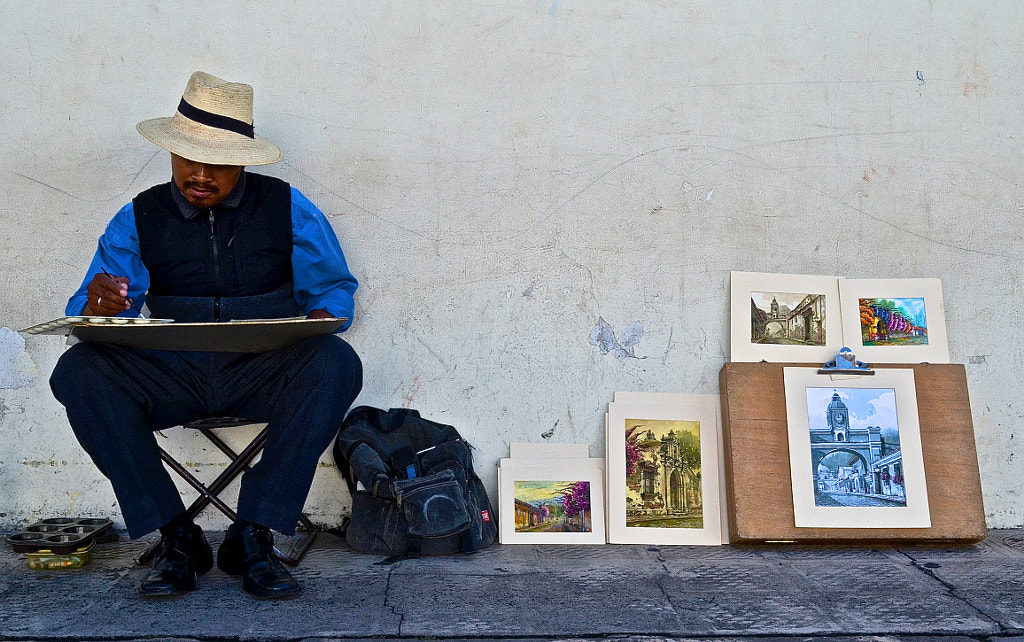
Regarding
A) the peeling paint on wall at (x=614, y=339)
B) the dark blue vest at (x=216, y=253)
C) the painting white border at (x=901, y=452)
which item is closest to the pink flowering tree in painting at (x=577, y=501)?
the peeling paint on wall at (x=614, y=339)

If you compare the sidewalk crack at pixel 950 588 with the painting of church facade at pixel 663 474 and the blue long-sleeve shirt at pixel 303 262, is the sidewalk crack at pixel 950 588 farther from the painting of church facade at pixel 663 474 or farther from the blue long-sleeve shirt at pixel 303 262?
the blue long-sleeve shirt at pixel 303 262

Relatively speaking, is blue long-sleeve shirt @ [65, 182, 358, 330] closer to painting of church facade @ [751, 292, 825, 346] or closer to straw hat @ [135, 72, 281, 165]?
straw hat @ [135, 72, 281, 165]

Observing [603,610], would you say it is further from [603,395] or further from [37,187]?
[37,187]

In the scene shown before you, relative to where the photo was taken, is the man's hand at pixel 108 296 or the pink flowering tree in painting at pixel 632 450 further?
the pink flowering tree in painting at pixel 632 450

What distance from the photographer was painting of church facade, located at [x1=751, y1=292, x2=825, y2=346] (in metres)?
3.29

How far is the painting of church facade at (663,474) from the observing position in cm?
319

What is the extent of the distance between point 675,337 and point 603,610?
122 centimetres

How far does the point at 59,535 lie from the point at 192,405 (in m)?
0.59

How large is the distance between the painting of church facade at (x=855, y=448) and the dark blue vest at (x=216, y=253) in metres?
1.80

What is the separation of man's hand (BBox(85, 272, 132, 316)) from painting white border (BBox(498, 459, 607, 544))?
52.4 inches

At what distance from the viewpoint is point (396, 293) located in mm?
3311

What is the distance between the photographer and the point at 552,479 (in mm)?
3242

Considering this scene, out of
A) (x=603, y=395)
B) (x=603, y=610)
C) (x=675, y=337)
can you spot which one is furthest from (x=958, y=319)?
(x=603, y=610)

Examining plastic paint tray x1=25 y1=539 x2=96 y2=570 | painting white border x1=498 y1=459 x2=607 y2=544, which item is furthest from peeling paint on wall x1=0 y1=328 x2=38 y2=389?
painting white border x1=498 y1=459 x2=607 y2=544
